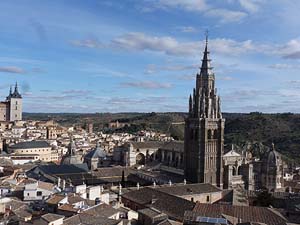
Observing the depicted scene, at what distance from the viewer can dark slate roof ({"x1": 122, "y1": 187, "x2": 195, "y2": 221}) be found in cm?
3216

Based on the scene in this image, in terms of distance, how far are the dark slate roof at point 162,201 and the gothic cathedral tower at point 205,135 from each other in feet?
39.1

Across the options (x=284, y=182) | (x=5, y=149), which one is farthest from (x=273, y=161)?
(x=5, y=149)

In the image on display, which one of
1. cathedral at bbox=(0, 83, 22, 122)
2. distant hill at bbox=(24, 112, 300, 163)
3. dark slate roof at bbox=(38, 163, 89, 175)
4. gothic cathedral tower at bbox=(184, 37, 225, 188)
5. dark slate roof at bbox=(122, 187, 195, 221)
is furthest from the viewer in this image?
cathedral at bbox=(0, 83, 22, 122)

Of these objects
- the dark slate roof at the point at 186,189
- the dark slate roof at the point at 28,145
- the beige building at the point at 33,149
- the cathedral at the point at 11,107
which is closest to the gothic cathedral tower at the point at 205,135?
the dark slate roof at the point at 186,189

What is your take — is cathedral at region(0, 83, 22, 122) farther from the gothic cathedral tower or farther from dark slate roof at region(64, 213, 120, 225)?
dark slate roof at region(64, 213, 120, 225)

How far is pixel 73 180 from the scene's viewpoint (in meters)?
48.9

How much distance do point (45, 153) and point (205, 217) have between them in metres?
59.2

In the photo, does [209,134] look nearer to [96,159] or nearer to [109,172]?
[109,172]

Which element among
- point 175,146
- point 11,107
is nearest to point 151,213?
point 175,146

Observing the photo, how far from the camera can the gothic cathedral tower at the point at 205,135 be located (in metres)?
49.7

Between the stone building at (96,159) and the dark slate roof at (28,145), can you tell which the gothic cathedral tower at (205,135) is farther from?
the dark slate roof at (28,145)

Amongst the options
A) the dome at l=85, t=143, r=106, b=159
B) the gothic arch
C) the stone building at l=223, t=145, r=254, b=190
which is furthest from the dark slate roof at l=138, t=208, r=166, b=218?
the gothic arch

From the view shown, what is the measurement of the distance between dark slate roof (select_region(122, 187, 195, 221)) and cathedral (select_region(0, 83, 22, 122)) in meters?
99.3

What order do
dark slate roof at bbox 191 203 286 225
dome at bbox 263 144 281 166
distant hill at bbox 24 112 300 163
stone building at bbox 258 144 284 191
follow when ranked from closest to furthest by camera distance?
dark slate roof at bbox 191 203 286 225 < stone building at bbox 258 144 284 191 < dome at bbox 263 144 281 166 < distant hill at bbox 24 112 300 163
